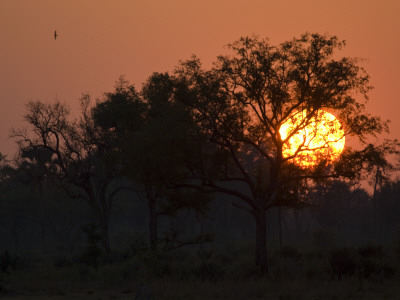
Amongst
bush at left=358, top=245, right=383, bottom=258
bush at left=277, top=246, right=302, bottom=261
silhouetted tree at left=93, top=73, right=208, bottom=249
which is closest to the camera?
silhouetted tree at left=93, top=73, right=208, bottom=249

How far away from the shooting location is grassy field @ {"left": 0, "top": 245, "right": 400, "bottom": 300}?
81.0ft


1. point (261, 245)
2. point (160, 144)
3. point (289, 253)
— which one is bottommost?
point (289, 253)

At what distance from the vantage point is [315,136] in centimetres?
3309

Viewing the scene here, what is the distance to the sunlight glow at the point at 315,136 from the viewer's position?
1296 inches

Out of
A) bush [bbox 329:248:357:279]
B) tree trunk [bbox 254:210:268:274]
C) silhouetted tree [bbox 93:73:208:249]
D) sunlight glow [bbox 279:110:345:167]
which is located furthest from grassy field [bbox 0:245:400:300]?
sunlight glow [bbox 279:110:345:167]

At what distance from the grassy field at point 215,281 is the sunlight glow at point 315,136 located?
5.85 metres

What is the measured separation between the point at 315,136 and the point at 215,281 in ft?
32.4

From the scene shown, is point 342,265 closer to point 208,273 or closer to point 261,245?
point 261,245

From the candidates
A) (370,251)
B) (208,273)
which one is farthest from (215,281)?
(370,251)

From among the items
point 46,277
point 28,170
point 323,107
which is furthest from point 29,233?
point 323,107

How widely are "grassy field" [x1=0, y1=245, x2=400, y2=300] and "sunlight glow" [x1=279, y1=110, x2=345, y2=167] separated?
5846 millimetres

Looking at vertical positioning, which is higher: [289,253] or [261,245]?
[261,245]

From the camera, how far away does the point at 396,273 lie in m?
29.5

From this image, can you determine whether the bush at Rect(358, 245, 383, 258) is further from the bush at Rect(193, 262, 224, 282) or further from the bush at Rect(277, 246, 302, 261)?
the bush at Rect(193, 262, 224, 282)
